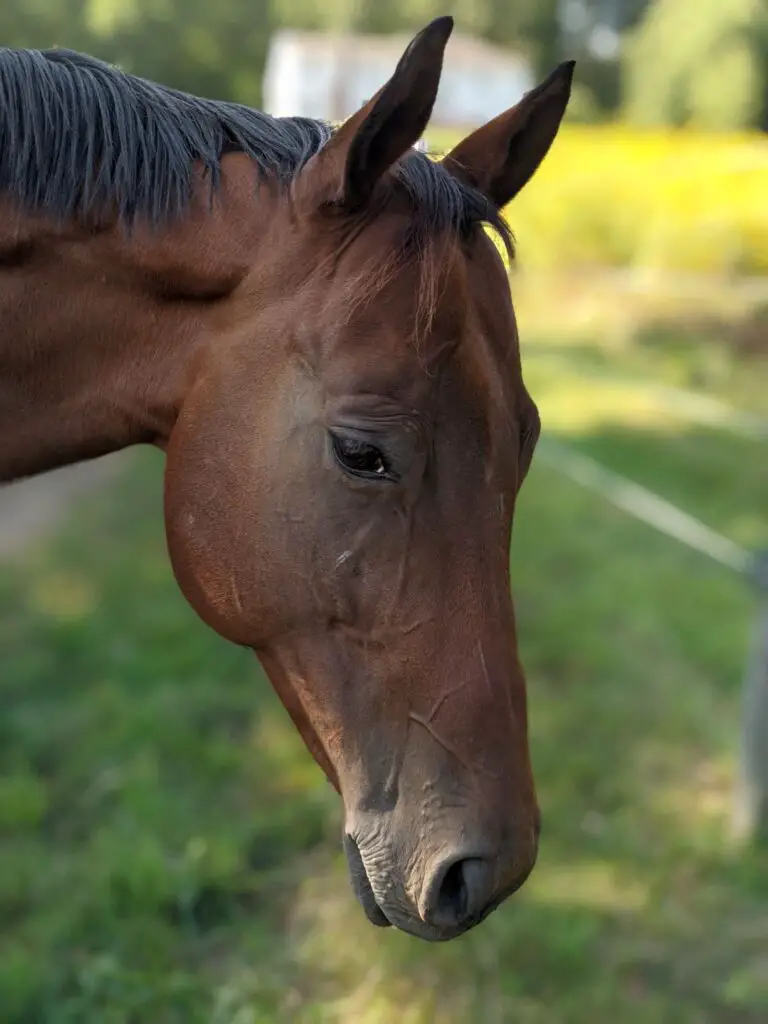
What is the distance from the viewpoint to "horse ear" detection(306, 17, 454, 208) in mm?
1260

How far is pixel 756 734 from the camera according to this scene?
3.61 m

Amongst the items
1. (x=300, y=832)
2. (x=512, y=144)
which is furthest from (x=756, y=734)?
(x=512, y=144)

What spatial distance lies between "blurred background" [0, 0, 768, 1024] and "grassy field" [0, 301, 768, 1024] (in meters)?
0.01

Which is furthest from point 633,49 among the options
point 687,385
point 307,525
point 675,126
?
point 307,525

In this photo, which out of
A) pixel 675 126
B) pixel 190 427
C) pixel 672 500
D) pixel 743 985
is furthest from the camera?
pixel 675 126

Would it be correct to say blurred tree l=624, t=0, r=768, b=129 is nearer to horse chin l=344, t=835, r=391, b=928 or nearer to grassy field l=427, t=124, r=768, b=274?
grassy field l=427, t=124, r=768, b=274

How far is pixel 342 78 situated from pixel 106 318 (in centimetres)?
532

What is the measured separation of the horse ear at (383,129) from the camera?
1260 mm

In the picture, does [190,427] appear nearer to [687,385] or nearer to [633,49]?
[687,385]

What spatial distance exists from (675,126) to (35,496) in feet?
28.9

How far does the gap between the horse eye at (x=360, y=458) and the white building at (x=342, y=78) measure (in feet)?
13.5

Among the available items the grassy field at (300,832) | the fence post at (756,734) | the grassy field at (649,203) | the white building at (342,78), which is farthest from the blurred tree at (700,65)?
the fence post at (756,734)

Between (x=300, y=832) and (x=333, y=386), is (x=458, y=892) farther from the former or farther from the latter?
(x=300, y=832)

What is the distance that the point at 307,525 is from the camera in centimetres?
142
